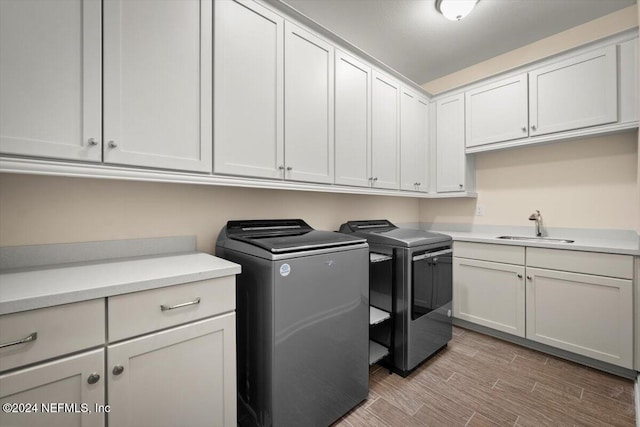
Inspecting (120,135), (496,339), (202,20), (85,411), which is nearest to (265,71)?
(202,20)

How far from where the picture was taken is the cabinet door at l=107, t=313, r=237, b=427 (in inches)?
38.8

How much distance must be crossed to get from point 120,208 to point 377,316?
1.74m

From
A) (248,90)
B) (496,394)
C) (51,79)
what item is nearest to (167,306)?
(51,79)

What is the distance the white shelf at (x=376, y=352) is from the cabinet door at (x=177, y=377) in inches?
39.5

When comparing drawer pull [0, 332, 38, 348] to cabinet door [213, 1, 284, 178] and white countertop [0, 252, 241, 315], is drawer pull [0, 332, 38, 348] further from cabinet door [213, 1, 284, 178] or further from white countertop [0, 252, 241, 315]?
cabinet door [213, 1, 284, 178]

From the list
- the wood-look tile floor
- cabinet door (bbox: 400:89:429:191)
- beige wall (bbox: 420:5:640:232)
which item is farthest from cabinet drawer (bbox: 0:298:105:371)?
beige wall (bbox: 420:5:640:232)

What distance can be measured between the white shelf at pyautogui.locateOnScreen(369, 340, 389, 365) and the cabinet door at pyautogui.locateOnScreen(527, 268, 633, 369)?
4.23 feet

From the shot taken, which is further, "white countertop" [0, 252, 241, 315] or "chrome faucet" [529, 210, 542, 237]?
"chrome faucet" [529, 210, 542, 237]

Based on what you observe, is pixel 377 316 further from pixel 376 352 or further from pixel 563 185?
pixel 563 185

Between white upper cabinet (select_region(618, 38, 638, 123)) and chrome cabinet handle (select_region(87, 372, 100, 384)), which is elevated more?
white upper cabinet (select_region(618, 38, 638, 123))

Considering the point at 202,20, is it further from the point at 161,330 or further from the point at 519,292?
the point at 519,292

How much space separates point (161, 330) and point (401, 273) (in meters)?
1.50

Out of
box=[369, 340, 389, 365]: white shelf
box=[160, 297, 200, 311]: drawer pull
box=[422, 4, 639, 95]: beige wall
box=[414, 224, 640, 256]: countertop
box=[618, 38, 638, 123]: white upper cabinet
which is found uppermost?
box=[422, 4, 639, 95]: beige wall

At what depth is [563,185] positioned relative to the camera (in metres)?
2.50
